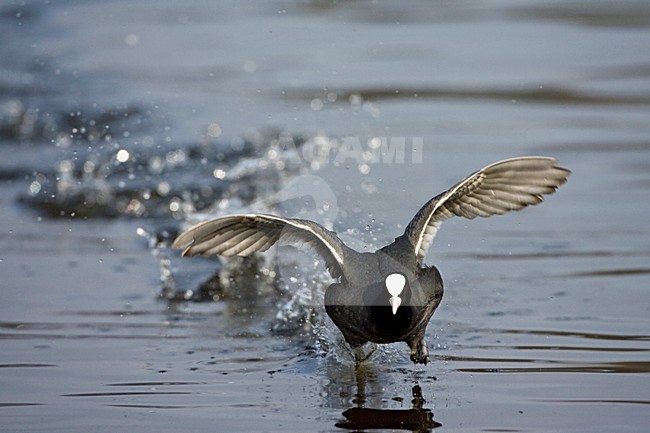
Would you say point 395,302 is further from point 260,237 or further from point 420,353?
point 260,237

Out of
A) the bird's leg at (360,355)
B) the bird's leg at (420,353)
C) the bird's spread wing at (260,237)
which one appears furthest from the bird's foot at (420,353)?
the bird's spread wing at (260,237)

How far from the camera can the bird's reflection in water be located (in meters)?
4.24

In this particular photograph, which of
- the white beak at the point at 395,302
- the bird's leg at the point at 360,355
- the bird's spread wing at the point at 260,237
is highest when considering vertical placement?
the bird's spread wing at the point at 260,237

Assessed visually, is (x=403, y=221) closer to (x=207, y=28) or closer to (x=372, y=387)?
(x=372, y=387)

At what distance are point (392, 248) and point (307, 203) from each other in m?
2.48

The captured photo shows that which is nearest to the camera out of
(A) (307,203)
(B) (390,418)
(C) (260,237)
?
(B) (390,418)

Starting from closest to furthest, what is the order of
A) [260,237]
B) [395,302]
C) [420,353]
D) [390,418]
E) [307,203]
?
[390,418], [395,302], [420,353], [260,237], [307,203]

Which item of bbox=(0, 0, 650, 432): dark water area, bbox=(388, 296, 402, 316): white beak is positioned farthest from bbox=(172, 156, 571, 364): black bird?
bbox=(0, 0, 650, 432): dark water area

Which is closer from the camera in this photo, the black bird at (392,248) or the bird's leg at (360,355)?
the black bird at (392,248)

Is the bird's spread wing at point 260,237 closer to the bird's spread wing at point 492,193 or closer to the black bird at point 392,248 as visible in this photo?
the black bird at point 392,248

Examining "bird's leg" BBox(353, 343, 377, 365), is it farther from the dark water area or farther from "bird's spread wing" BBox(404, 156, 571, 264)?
"bird's spread wing" BBox(404, 156, 571, 264)

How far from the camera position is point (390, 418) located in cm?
433

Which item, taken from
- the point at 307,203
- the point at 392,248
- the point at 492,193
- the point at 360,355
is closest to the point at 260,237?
the point at 392,248

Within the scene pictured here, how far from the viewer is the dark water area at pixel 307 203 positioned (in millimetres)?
4633
